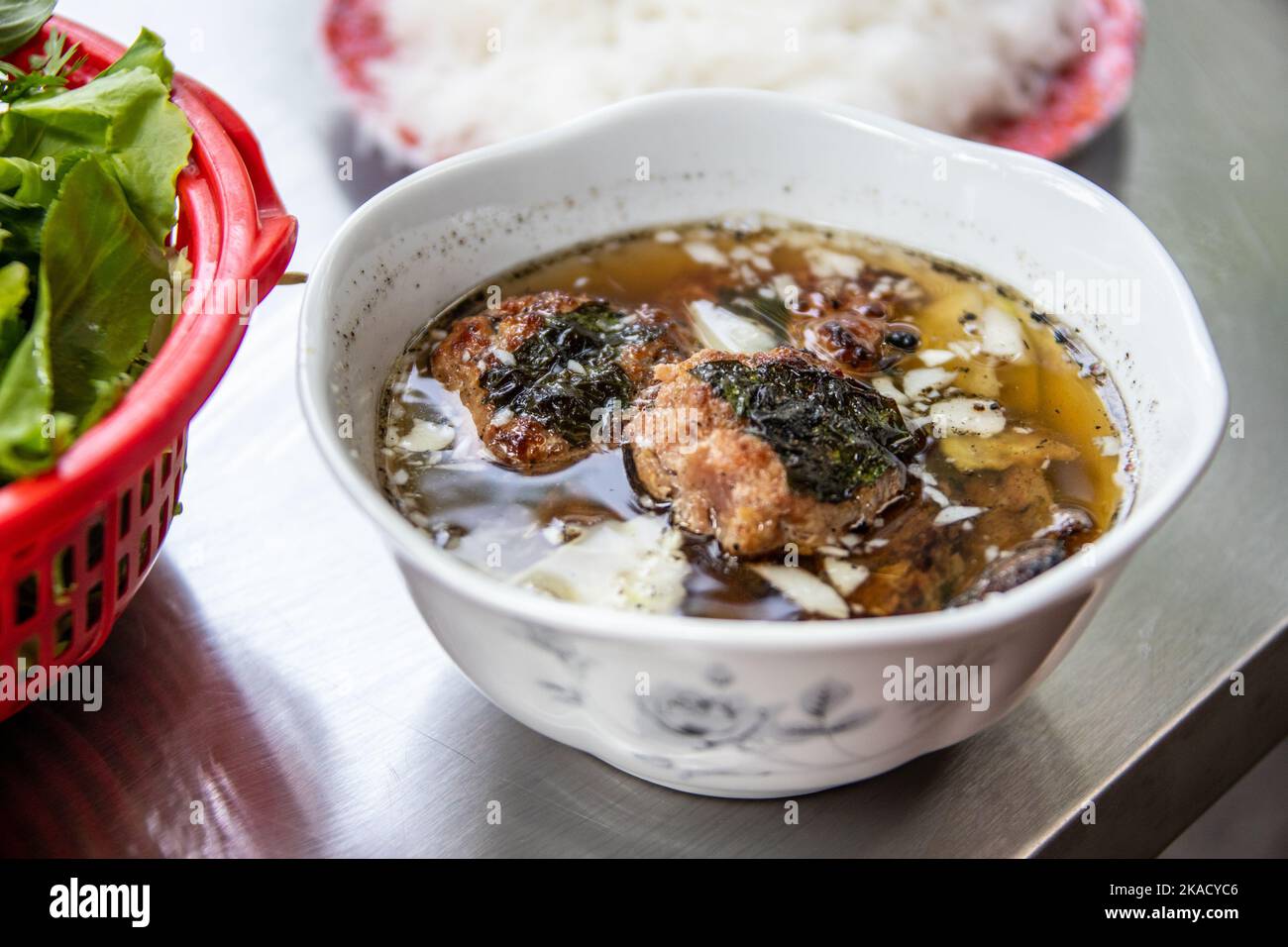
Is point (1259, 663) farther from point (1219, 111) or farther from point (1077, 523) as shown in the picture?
point (1219, 111)

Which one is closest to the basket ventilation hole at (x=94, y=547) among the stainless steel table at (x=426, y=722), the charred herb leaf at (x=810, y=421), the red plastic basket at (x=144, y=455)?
the red plastic basket at (x=144, y=455)

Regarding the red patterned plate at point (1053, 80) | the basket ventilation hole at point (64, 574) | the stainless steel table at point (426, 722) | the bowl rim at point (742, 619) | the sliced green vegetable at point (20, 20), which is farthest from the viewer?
the red patterned plate at point (1053, 80)

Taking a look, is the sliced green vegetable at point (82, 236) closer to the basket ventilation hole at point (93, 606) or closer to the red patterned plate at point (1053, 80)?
the basket ventilation hole at point (93, 606)

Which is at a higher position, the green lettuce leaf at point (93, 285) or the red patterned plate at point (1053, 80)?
the red patterned plate at point (1053, 80)

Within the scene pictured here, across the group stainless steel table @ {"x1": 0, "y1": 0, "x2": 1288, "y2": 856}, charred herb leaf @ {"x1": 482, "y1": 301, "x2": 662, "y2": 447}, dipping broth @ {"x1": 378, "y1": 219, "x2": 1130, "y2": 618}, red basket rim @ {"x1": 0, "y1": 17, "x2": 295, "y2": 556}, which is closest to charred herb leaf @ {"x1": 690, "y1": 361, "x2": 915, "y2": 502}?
dipping broth @ {"x1": 378, "y1": 219, "x2": 1130, "y2": 618}

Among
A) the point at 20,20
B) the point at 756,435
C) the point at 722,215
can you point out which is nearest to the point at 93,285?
the point at 20,20

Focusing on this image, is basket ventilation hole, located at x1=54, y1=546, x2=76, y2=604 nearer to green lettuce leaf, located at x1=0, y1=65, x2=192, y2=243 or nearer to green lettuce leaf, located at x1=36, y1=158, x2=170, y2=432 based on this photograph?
green lettuce leaf, located at x1=36, y1=158, x2=170, y2=432
